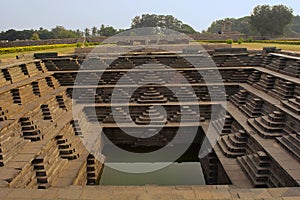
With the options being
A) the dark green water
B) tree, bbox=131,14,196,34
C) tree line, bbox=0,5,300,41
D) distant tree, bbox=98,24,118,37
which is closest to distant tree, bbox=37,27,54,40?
tree line, bbox=0,5,300,41

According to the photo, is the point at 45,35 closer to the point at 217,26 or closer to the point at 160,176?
the point at 217,26

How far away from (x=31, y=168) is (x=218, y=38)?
1080 inches

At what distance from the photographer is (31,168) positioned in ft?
20.9

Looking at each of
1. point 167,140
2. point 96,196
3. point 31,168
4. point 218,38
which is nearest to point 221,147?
point 167,140

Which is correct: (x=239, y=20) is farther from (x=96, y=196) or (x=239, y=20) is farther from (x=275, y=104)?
(x=96, y=196)

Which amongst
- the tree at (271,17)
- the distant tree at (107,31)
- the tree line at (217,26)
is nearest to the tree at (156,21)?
the tree line at (217,26)

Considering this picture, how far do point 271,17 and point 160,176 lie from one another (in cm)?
3231

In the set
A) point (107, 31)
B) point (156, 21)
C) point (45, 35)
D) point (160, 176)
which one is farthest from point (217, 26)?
point (160, 176)

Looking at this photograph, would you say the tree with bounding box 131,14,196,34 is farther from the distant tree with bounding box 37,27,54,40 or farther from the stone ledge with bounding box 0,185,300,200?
the stone ledge with bounding box 0,185,300,200

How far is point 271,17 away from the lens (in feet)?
111

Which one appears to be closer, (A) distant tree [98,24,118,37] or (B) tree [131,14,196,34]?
(A) distant tree [98,24,118,37]

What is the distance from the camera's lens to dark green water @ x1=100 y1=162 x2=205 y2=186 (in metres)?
7.54

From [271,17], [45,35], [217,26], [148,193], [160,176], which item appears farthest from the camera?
[217,26]

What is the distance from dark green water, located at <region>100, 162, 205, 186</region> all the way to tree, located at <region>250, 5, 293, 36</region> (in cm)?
3099
